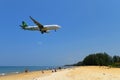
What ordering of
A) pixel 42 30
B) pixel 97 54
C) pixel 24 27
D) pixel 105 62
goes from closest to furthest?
1. pixel 42 30
2. pixel 24 27
3. pixel 105 62
4. pixel 97 54

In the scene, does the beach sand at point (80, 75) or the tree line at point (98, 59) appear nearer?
the beach sand at point (80, 75)

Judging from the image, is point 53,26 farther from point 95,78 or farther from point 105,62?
point 105,62

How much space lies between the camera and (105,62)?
117875 mm

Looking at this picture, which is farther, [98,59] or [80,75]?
[98,59]

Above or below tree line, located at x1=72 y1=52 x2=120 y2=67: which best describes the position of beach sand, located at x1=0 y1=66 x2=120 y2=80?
below

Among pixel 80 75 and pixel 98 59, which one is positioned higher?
pixel 98 59

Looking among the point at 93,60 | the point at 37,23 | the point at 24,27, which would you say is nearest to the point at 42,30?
the point at 37,23

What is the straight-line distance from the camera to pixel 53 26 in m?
50.4

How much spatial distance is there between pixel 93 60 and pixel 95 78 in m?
83.3

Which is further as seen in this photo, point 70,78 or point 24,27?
point 24,27

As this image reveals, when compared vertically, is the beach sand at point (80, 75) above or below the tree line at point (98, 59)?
below

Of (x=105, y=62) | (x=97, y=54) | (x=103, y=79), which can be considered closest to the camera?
(x=103, y=79)

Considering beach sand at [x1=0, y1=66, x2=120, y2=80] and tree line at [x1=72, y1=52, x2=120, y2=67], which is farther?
tree line at [x1=72, y1=52, x2=120, y2=67]

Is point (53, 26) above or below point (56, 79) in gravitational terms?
above
